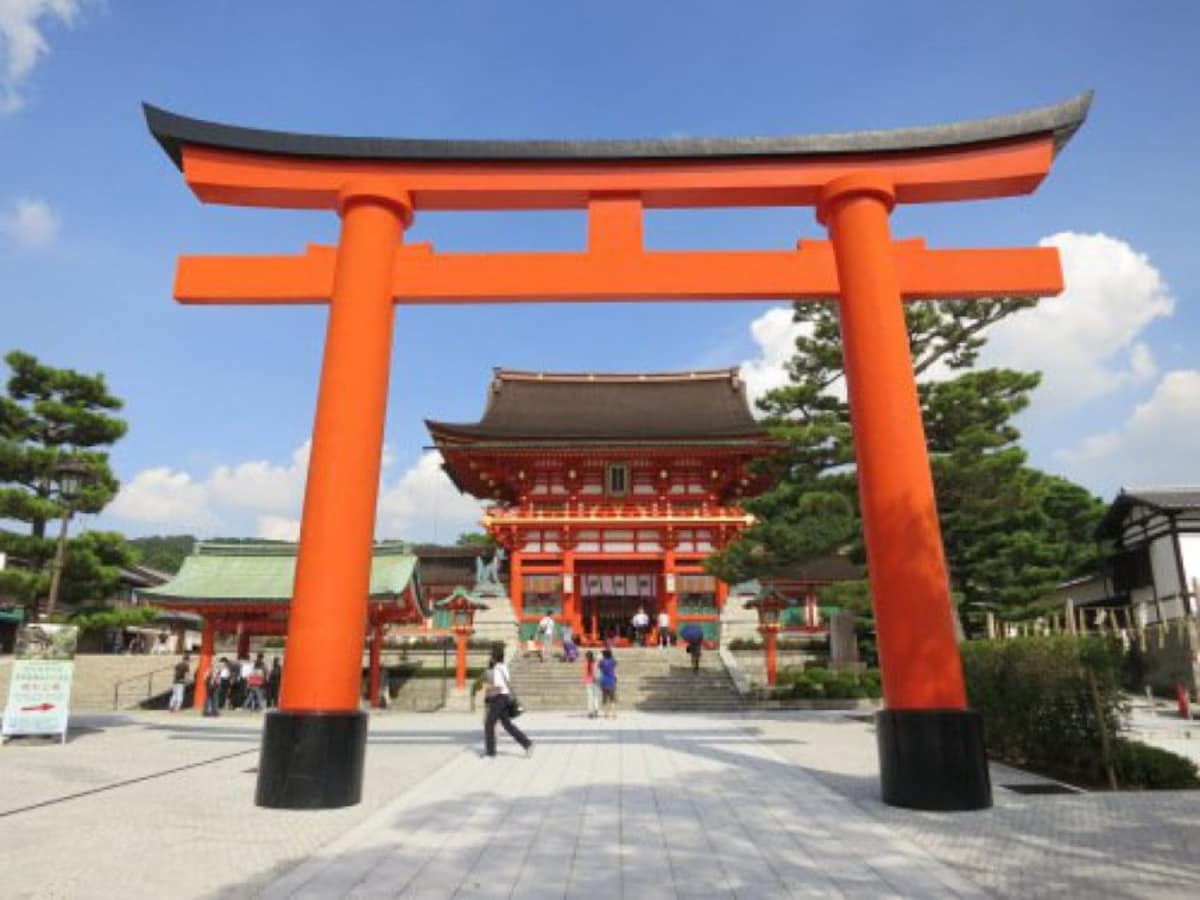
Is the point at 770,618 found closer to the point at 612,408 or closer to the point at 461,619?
the point at 461,619

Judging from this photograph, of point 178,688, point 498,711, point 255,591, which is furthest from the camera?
point 178,688

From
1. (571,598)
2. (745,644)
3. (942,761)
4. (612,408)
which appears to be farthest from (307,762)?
(612,408)

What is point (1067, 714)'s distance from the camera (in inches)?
368

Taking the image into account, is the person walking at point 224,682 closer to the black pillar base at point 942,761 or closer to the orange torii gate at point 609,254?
the orange torii gate at point 609,254

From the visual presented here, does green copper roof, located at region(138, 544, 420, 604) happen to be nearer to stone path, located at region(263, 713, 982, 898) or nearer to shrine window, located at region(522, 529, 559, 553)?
shrine window, located at region(522, 529, 559, 553)

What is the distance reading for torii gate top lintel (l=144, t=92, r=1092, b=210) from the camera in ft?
28.1

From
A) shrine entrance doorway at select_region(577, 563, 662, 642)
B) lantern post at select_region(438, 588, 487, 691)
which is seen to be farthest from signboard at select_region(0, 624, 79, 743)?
shrine entrance doorway at select_region(577, 563, 662, 642)

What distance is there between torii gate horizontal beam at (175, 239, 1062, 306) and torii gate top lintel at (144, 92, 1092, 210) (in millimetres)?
774

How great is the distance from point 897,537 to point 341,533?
5227 millimetres

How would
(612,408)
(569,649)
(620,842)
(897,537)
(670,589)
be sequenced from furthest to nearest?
(612,408), (670,589), (569,649), (897,537), (620,842)

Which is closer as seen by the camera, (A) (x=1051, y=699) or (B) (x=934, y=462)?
(A) (x=1051, y=699)

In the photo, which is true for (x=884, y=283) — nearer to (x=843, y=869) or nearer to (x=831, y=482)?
(x=843, y=869)

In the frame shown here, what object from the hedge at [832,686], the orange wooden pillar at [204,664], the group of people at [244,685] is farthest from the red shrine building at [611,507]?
the orange wooden pillar at [204,664]

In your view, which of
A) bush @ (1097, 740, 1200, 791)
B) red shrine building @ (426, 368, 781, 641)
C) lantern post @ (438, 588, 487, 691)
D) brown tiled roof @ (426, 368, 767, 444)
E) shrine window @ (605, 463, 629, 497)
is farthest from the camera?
shrine window @ (605, 463, 629, 497)
